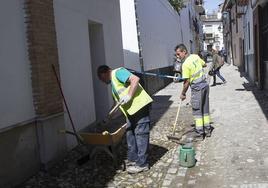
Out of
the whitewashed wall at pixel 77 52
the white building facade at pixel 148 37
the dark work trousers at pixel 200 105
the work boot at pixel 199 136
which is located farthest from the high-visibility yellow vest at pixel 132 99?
the white building facade at pixel 148 37

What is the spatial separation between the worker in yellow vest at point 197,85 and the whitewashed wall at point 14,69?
10.2ft

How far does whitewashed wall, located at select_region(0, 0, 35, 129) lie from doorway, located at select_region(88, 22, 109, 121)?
14.4 feet

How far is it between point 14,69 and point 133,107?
1.78 metres

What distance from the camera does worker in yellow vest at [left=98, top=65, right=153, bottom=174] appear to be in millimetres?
6414

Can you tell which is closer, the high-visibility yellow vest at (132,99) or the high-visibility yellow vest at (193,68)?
the high-visibility yellow vest at (132,99)

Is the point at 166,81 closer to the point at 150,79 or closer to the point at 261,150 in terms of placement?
the point at 150,79

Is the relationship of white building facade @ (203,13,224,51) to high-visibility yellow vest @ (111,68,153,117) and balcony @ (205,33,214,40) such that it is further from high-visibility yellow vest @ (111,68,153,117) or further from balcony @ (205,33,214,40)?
high-visibility yellow vest @ (111,68,153,117)

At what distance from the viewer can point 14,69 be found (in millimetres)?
6195

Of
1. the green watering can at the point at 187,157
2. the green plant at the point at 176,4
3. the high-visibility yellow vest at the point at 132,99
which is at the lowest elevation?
the green watering can at the point at 187,157

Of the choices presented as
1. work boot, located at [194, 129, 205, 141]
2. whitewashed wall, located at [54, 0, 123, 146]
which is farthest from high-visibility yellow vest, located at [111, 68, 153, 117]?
work boot, located at [194, 129, 205, 141]

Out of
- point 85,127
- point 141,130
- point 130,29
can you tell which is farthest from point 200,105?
point 130,29

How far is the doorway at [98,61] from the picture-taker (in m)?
10.9

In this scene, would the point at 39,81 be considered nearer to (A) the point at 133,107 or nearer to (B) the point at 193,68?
(A) the point at 133,107

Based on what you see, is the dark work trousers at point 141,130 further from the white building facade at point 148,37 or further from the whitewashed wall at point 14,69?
the white building facade at point 148,37
